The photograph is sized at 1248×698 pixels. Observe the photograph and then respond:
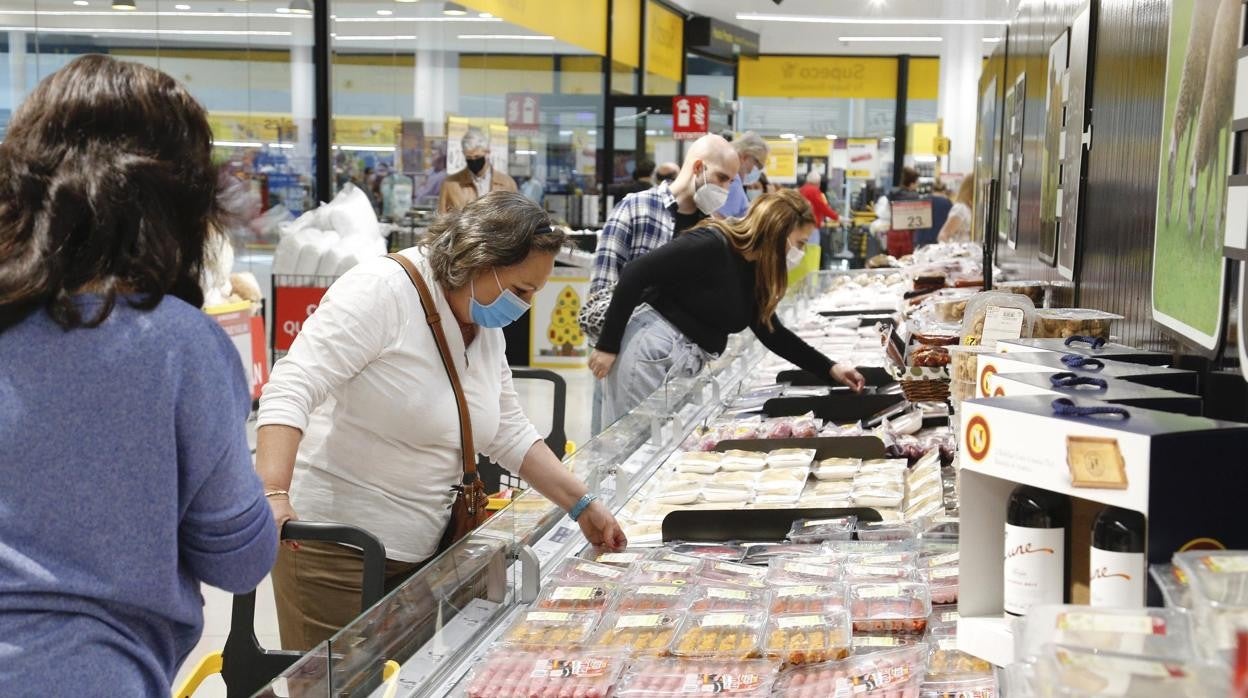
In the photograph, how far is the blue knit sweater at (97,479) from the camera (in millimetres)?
1587

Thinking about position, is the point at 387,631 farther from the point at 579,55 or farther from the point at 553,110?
the point at 579,55

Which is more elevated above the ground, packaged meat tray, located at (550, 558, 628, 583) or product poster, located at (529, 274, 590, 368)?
packaged meat tray, located at (550, 558, 628, 583)

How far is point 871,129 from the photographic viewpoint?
2534 cm

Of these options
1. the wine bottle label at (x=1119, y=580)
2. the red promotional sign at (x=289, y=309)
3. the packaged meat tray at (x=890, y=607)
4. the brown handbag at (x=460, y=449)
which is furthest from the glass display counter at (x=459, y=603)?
the red promotional sign at (x=289, y=309)

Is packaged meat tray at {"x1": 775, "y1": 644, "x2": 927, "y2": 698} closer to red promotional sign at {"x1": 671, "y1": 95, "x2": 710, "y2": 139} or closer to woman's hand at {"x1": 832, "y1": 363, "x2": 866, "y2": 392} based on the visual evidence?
woman's hand at {"x1": 832, "y1": 363, "x2": 866, "y2": 392}

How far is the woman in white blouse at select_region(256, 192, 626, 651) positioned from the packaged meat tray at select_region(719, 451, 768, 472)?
0.79m

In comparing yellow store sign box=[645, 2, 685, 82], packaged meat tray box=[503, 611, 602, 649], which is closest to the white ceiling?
yellow store sign box=[645, 2, 685, 82]

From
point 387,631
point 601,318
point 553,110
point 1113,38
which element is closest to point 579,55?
point 553,110

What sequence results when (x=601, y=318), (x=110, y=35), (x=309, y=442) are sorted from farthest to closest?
(x=110, y=35), (x=601, y=318), (x=309, y=442)

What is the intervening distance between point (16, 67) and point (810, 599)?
5.63 meters

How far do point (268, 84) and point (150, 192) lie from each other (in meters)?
7.77

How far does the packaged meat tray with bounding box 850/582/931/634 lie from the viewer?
2341 millimetres

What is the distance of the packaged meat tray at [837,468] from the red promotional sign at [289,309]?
17.7ft

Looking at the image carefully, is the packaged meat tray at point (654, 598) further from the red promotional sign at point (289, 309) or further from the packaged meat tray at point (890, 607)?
the red promotional sign at point (289, 309)
